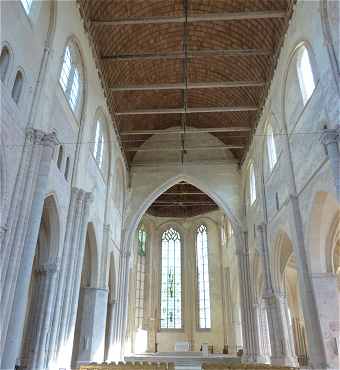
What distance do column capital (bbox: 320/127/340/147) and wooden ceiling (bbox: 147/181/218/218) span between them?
22.0 meters

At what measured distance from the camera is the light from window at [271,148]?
19.0m

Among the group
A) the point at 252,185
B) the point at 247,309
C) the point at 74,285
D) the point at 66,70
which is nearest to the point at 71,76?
the point at 66,70

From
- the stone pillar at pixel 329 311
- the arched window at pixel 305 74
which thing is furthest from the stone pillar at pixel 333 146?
the stone pillar at pixel 329 311

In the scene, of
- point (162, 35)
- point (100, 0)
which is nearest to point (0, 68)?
point (100, 0)

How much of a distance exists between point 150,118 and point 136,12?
9.72 metres

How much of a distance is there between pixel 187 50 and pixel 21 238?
13.2m

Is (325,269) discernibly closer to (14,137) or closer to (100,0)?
(14,137)

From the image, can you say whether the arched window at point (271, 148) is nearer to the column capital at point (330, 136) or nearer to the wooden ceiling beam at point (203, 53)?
the wooden ceiling beam at point (203, 53)

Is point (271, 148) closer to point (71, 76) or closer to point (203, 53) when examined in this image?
point (203, 53)

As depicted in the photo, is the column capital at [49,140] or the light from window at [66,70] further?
the light from window at [66,70]

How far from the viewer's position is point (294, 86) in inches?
613

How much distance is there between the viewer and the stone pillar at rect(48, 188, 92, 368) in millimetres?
12523

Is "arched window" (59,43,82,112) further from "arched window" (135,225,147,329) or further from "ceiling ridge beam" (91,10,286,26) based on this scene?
"arched window" (135,225,147,329)

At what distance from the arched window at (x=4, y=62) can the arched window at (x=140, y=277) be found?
2630 cm
